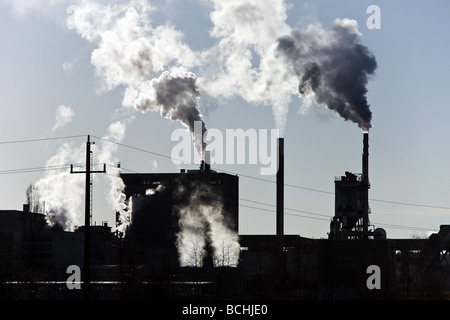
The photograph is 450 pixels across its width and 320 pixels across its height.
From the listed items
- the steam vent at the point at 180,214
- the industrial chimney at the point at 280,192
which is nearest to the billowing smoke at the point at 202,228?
the steam vent at the point at 180,214

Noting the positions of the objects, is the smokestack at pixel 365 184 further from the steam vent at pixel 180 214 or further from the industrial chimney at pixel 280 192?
the steam vent at pixel 180 214

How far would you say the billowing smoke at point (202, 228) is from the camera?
92125 millimetres

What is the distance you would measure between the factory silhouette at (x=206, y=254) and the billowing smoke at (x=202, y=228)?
144 millimetres

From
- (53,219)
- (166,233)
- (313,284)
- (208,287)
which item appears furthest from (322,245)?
(53,219)

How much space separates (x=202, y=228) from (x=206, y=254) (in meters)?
5.68

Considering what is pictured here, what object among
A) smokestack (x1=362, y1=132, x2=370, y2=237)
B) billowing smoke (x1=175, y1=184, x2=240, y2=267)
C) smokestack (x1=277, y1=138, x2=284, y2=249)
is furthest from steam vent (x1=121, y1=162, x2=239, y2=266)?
smokestack (x1=362, y1=132, x2=370, y2=237)

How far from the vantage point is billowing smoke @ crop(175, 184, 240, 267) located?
302ft

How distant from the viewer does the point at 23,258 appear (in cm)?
8100

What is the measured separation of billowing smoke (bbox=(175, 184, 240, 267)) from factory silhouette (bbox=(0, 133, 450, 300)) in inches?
5.7

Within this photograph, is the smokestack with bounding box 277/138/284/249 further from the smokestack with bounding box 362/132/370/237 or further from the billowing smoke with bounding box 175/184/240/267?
the smokestack with bounding box 362/132/370/237
